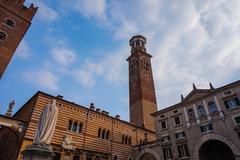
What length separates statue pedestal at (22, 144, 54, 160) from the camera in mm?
8031

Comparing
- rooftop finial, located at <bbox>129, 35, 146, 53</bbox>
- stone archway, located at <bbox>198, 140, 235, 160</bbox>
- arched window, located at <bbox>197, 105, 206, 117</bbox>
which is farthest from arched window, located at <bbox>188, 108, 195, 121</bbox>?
rooftop finial, located at <bbox>129, 35, 146, 53</bbox>

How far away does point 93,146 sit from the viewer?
22906mm

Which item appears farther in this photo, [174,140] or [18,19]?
[18,19]

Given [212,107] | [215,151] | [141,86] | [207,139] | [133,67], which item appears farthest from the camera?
[133,67]

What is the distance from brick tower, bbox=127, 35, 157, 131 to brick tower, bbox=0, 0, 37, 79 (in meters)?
25.0

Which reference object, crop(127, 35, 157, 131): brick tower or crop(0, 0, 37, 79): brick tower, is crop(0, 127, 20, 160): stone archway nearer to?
crop(0, 0, 37, 79): brick tower

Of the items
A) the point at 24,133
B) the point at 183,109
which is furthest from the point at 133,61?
the point at 24,133

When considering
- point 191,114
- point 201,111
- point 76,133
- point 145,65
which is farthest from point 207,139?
point 145,65

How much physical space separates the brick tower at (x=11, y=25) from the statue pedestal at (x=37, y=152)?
17431 mm

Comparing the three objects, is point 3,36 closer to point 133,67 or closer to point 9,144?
point 9,144

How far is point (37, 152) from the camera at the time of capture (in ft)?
26.7

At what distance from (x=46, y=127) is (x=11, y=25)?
22.3m

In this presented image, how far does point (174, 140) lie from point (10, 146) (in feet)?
63.9

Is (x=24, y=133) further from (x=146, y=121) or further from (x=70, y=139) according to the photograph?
(x=146, y=121)
